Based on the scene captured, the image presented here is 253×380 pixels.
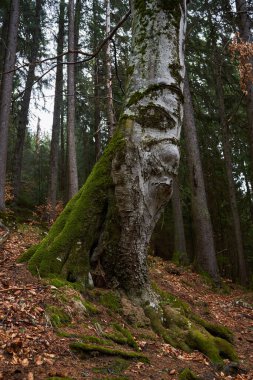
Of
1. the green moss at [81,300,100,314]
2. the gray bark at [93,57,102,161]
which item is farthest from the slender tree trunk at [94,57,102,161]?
the green moss at [81,300,100,314]

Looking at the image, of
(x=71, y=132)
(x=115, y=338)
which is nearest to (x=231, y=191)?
(x=71, y=132)

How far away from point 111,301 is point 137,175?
5.46ft

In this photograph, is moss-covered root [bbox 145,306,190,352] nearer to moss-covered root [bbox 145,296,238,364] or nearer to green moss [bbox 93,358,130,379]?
moss-covered root [bbox 145,296,238,364]

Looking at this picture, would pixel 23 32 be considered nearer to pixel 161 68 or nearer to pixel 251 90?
pixel 251 90

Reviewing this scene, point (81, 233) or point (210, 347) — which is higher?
point (81, 233)

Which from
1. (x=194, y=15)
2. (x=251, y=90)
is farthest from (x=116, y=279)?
(x=194, y=15)

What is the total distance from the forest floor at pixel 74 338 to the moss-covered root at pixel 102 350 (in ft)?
0.04

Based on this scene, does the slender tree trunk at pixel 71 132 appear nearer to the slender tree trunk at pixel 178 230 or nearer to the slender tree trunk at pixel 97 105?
the slender tree trunk at pixel 97 105

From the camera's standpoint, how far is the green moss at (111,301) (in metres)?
4.28

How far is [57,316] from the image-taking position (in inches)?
140

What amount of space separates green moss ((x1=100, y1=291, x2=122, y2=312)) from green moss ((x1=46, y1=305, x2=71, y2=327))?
72cm

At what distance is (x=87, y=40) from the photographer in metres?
19.0

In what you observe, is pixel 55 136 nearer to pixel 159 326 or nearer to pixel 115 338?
pixel 159 326

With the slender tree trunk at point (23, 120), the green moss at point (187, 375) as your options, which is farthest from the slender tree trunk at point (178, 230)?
the green moss at point (187, 375)
